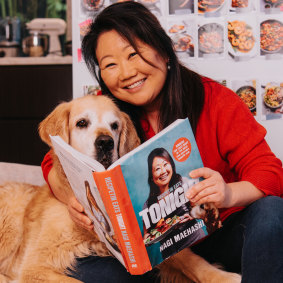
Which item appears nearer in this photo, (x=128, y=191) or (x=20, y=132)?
(x=128, y=191)

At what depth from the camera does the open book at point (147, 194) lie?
842mm

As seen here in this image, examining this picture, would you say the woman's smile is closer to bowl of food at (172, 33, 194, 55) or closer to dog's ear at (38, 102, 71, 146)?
dog's ear at (38, 102, 71, 146)

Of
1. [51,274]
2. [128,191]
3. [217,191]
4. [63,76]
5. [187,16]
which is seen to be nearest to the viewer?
[128,191]

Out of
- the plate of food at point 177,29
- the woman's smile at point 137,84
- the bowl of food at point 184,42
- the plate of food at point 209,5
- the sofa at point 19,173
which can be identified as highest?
the plate of food at point 209,5

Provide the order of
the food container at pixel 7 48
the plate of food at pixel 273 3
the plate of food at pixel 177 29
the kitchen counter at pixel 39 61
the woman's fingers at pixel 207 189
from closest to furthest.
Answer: the woman's fingers at pixel 207 189, the plate of food at pixel 273 3, the plate of food at pixel 177 29, the kitchen counter at pixel 39 61, the food container at pixel 7 48

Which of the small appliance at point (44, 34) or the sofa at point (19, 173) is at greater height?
the small appliance at point (44, 34)

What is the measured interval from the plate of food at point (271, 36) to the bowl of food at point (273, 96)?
18cm

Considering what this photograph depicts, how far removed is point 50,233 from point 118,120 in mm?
479

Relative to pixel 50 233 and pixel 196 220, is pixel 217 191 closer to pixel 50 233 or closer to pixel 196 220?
pixel 196 220

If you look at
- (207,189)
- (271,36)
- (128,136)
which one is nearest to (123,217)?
(207,189)

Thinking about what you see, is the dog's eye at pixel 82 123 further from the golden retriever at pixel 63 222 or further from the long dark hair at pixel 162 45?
the long dark hair at pixel 162 45

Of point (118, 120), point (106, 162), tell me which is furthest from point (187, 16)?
point (106, 162)

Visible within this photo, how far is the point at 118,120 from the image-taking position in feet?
4.62

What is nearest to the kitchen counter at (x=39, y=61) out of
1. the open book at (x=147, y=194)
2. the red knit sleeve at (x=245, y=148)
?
the red knit sleeve at (x=245, y=148)
